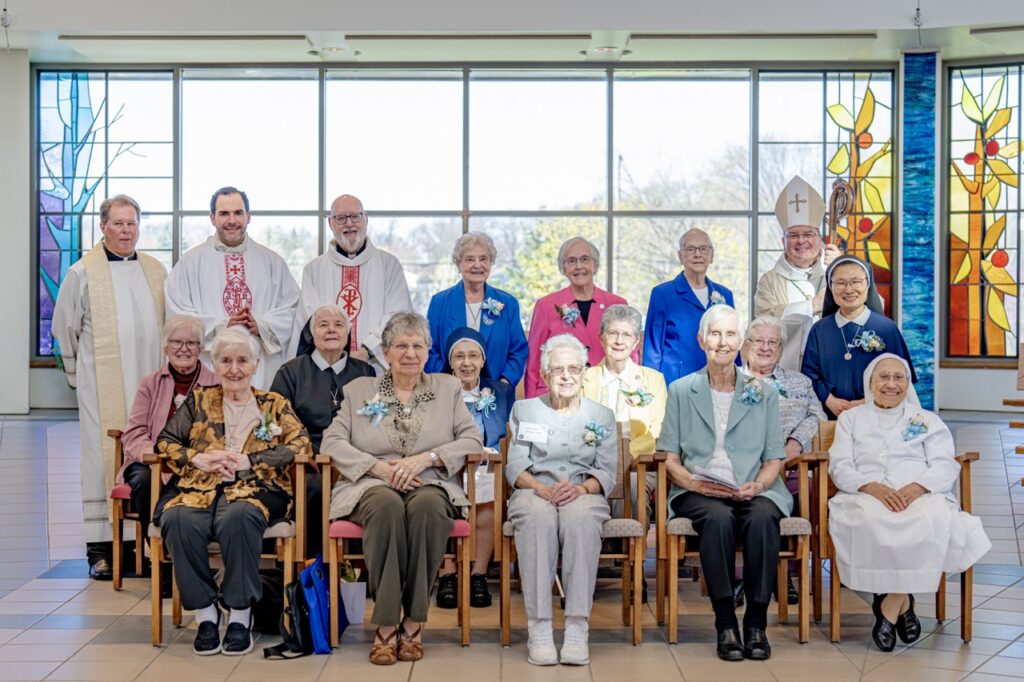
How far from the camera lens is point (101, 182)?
1157 cm

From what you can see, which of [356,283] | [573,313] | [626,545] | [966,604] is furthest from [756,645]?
[356,283]

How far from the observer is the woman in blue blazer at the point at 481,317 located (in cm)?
570

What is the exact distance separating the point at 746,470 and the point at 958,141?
7.96 m

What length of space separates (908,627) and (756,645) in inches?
24.6

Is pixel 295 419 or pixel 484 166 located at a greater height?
pixel 484 166

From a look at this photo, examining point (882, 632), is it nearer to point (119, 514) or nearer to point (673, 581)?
point (673, 581)

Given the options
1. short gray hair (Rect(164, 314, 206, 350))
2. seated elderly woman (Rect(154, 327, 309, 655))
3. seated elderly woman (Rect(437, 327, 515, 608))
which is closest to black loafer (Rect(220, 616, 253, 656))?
seated elderly woman (Rect(154, 327, 309, 655))

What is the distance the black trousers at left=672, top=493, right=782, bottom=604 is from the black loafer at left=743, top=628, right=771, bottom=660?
0.11m

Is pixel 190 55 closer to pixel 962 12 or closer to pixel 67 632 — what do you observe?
pixel 962 12

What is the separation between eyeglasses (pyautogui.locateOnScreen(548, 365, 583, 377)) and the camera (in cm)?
457

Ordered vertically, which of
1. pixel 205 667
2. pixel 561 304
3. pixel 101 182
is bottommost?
pixel 205 667

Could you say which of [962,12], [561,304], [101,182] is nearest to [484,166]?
[101,182]

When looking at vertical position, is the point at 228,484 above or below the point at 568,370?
below

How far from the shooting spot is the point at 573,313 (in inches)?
229
